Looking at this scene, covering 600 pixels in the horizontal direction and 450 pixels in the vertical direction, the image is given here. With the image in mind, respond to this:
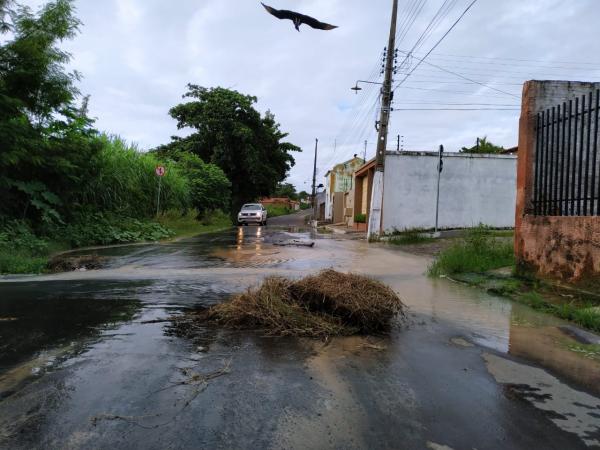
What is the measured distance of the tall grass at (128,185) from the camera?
→ 1705cm

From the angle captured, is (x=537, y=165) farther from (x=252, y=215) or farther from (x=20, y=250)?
(x=252, y=215)

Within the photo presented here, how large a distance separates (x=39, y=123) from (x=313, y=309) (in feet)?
38.8

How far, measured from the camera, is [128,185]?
61.3 ft

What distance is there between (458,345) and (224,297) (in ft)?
10.5

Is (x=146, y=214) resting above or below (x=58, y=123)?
below

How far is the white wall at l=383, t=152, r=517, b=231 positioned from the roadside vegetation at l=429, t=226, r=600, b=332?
1077 cm

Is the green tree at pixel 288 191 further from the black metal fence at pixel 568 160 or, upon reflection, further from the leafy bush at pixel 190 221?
the black metal fence at pixel 568 160

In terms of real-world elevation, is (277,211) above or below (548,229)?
above

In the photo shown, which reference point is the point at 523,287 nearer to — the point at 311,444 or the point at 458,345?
the point at 458,345

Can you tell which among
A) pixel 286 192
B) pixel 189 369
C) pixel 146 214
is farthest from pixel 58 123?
pixel 286 192

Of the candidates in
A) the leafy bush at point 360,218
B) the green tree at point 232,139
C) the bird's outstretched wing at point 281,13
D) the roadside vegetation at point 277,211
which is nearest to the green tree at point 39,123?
the bird's outstretched wing at point 281,13

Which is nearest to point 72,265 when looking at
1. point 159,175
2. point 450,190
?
point 159,175

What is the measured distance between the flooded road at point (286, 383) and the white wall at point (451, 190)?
1502 cm

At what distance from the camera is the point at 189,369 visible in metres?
3.65
